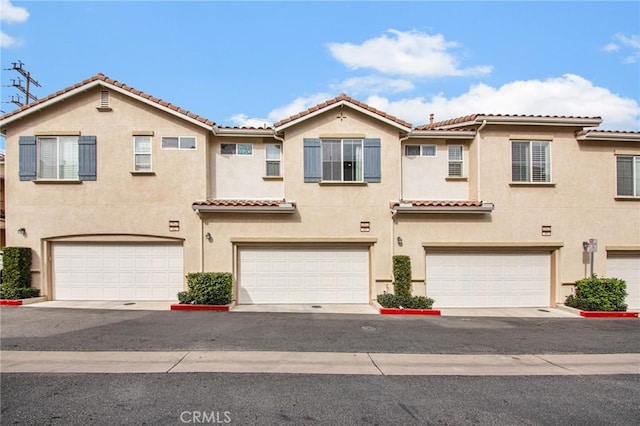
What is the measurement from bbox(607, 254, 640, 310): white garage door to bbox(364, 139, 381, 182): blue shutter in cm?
936

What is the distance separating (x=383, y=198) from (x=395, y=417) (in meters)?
9.24

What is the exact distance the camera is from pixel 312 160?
13.5 metres

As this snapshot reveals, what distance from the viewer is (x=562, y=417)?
5.04 meters

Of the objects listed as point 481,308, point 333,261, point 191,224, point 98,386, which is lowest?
point 481,308

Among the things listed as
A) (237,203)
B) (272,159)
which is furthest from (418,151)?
(237,203)

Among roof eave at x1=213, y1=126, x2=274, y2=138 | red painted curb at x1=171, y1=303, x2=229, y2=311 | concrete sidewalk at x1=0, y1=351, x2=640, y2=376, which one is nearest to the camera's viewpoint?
concrete sidewalk at x1=0, y1=351, x2=640, y2=376

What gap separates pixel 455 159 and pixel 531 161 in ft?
8.88

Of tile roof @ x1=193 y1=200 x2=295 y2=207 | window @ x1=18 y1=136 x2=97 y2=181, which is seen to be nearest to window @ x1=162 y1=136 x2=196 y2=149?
tile roof @ x1=193 y1=200 x2=295 y2=207

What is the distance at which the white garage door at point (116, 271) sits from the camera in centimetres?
1312

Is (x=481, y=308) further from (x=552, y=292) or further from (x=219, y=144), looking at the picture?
(x=219, y=144)

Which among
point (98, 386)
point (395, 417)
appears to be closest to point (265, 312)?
point (98, 386)

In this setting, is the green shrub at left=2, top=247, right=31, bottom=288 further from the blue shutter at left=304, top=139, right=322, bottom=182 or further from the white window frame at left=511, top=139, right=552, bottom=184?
the white window frame at left=511, top=139, right=552, bottom=184

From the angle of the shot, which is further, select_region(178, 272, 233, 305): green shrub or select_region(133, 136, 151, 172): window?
select_region(133, 136, 151, 172): window

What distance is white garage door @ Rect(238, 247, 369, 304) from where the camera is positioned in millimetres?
13297
